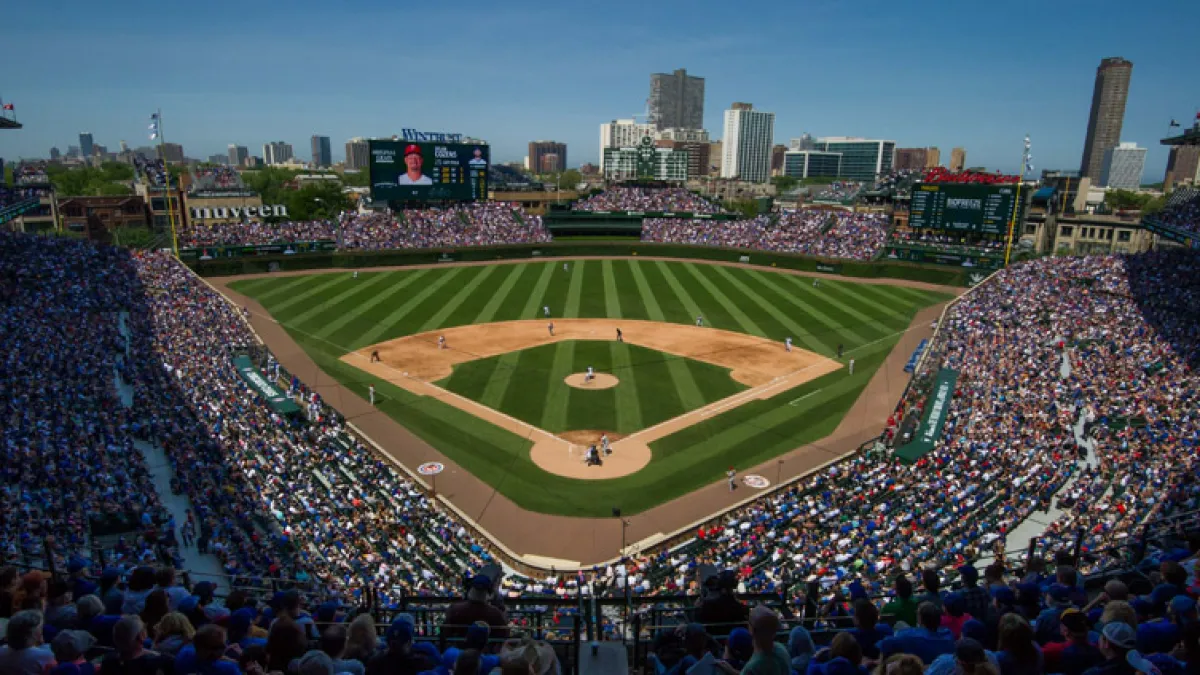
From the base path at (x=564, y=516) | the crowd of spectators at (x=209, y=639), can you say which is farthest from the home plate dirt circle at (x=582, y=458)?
the crowd of spectators at (x=209, y=639)

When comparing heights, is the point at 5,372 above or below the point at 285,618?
below

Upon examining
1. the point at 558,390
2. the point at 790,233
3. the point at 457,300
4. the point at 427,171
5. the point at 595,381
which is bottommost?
the point at 558,390

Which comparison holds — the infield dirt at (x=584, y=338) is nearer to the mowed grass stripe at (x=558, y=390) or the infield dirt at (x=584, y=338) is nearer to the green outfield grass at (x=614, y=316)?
the green outfield grass at (x=614, y=316)

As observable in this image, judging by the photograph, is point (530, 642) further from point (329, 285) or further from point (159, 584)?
point (329, 285)

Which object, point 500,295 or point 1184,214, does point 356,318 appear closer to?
point 500,295

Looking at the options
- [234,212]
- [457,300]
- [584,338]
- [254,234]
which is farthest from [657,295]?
[234,212]

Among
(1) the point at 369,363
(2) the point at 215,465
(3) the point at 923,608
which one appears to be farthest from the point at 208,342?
(3) the point at 923,608
